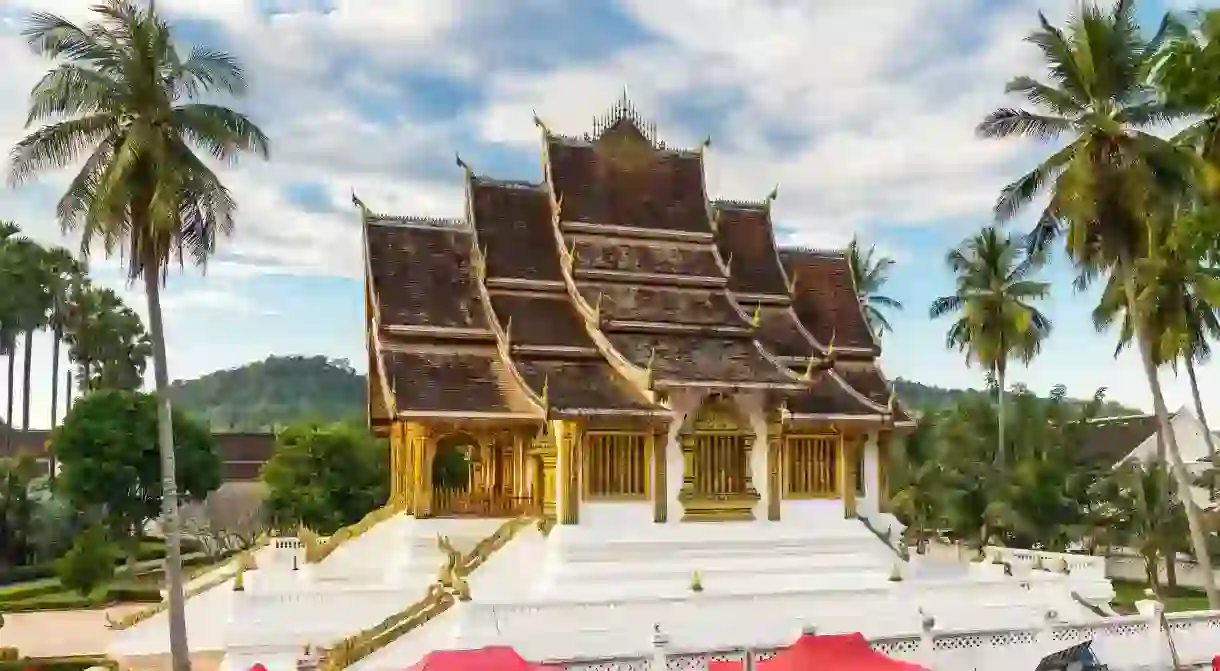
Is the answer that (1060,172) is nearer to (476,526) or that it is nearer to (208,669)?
(476,526)

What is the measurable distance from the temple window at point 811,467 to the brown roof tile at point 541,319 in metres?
4.32

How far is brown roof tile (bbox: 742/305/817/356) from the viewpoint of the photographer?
22.1m

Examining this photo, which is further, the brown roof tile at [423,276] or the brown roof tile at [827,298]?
the brown roof tile at [827,298]

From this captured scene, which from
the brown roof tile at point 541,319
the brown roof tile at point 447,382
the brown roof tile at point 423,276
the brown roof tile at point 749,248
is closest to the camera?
the brown roof tile at point 447,382

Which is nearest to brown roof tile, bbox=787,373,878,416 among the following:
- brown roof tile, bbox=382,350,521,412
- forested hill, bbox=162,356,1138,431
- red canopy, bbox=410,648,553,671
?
brown roof tile, bbox=382,350,521,412

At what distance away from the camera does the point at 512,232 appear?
21.6 m

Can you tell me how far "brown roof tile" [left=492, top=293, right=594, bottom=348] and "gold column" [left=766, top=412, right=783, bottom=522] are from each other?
Answer: 363cm

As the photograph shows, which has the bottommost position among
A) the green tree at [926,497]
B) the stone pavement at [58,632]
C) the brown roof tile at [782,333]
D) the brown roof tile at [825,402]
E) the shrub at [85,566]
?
the stone pavement at [58,632]

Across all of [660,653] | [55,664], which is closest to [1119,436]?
[660,653]

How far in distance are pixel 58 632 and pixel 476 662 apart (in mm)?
18519

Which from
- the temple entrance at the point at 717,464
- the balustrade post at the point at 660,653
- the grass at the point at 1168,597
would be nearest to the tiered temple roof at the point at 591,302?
the temple entrance at the point at 717,464

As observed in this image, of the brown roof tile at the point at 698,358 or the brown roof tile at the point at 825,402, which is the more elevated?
the brown roof tile at the point at 698,358

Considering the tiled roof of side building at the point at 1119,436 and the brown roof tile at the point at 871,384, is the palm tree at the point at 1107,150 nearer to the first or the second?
the brown roof tile at the point at 871,384

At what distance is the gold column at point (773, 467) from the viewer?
20.3m
